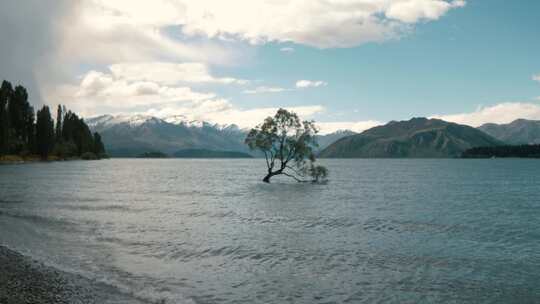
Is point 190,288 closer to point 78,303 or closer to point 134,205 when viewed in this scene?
point 78,303

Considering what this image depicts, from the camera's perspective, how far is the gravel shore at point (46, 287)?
2006 centimetres

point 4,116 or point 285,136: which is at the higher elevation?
point 4,116

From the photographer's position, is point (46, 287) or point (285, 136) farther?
point (285, 136)

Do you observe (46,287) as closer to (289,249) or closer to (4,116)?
(289,249)

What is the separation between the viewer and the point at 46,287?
22.0 m

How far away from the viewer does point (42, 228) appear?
41969 mm

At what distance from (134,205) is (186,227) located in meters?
23.1

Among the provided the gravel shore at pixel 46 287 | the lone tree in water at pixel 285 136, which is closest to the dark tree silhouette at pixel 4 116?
the lone tree in water at pixel 285 136

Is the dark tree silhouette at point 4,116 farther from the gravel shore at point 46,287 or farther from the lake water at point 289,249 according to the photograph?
the gravel shore at point 46,287

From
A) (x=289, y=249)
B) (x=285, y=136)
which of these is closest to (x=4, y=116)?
(x=285, y=136)

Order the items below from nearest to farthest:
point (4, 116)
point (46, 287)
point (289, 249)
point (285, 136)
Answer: point (46, 287) → point (289, 249) → point (285, 136) → point (4, 116)

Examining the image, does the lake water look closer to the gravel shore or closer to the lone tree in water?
the gravel shore

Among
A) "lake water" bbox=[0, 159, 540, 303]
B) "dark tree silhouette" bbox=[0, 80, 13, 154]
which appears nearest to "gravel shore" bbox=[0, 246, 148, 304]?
"lake water" bbox=[0, 159, 540, 303]

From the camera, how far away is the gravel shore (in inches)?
790
